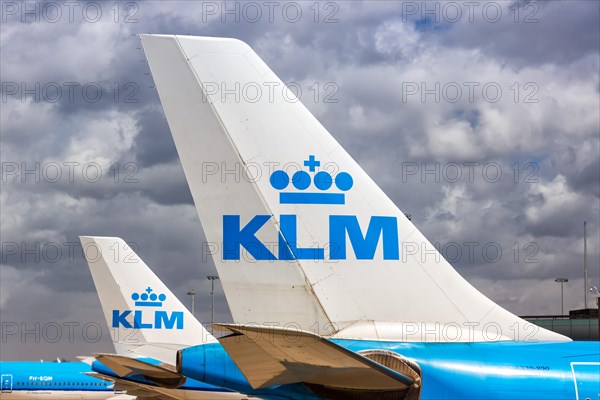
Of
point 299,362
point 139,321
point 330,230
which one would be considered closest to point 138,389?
point 139,321

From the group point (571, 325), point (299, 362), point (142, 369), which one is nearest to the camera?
point (299, 362)

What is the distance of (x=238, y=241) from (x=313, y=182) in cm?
147

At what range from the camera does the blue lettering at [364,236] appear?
12734mm

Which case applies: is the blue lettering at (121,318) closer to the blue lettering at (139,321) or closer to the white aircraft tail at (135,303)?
the white aircraft tail at (135,303)

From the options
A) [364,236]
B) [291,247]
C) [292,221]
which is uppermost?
[292,221]

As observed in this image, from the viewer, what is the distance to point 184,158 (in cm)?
1245

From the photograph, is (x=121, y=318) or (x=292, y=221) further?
(x=121, y=318)

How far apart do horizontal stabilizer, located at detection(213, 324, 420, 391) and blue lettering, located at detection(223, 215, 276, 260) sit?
81.5 inches

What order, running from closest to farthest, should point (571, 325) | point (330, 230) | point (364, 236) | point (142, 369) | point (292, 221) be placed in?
point (292, 221) → point (330, 230) → point (364, 236) → point (142, 369) → point (571, 325)

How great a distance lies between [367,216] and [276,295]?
187cm

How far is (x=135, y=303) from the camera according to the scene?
1453 inches

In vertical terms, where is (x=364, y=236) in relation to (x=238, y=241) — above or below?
above

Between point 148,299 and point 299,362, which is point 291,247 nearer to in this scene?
point 299,362

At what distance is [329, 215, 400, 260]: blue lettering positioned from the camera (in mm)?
12734
